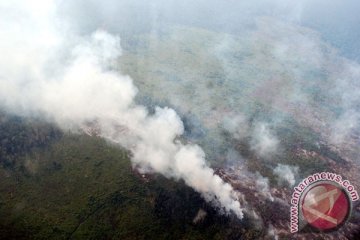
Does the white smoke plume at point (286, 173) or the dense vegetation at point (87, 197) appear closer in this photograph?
the dense vegetation at point (87, 197)

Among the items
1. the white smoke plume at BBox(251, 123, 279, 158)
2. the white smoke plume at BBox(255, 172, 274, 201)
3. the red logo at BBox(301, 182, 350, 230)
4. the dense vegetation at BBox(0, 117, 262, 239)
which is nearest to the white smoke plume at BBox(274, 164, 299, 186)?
the white smoke plume at BBox(255, 172, 274, 201)

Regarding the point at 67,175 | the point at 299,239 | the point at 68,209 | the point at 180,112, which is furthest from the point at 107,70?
the point at 299,239

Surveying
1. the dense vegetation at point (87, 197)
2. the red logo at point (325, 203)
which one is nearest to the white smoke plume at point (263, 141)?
the dense vegetation at point (87, 197)

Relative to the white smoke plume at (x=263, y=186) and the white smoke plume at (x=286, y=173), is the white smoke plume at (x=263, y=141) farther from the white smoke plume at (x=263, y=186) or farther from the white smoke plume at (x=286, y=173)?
the white smoke plume at (x=263, y=186)

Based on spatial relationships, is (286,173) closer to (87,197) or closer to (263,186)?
(263,186)

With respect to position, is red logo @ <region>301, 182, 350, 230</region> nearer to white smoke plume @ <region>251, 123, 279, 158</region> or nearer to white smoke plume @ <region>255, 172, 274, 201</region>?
white smoke plume @ <region>255, 172, 274, 201</region>

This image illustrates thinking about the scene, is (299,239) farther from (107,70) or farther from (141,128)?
(107,70)
